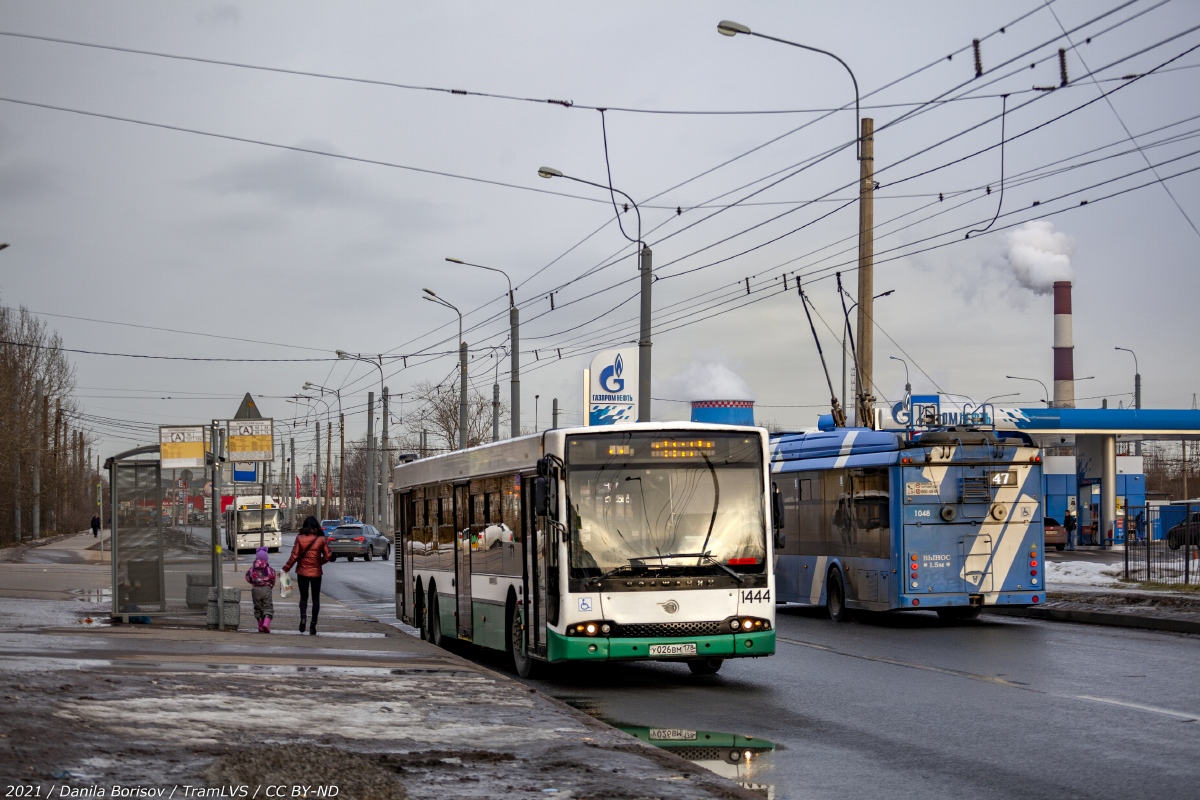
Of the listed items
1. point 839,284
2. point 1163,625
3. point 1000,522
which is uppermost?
point 839,284

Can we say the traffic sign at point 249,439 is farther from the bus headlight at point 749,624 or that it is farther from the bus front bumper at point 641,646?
the bus headlight at point 749,624

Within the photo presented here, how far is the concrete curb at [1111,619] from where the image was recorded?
20312 mm

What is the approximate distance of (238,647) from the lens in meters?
16.3

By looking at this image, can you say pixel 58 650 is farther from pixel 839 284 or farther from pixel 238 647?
pixel 839 284

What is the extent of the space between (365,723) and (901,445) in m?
13.5

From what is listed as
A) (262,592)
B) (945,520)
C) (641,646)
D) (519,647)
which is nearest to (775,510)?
(641,646)

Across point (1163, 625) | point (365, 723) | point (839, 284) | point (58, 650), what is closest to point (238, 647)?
point (58, 650)

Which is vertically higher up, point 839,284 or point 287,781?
point 839,284

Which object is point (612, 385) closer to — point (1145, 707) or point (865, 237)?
point (865, 237)

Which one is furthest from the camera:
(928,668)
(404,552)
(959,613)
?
(959,613)

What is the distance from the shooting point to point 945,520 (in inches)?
851

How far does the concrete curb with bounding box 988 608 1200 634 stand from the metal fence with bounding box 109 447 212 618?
13735mm

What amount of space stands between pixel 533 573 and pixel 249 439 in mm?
8176

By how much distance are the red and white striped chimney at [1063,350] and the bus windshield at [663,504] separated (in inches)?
2279
